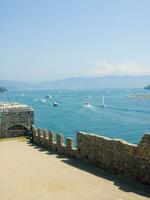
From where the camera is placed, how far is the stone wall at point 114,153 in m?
17.1

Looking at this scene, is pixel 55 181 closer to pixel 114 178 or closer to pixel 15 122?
pixel 114 178

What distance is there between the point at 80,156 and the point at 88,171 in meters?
2.73

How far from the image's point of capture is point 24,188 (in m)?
17.4

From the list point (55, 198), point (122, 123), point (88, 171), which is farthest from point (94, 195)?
point (122, 123)

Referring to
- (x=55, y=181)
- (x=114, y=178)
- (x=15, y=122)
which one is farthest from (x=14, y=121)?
(x=114, y=178)

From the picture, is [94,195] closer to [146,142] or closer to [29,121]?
[146,142]

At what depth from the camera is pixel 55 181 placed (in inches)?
720

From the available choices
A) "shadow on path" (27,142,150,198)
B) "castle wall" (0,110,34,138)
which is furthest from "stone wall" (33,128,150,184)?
"castle wall" (0,110,34,138)

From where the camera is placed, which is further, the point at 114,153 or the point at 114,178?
the point at 114,153

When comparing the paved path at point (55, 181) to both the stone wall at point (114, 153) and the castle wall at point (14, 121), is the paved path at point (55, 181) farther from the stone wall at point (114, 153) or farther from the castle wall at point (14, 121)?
the castle wall at point (14, 121)

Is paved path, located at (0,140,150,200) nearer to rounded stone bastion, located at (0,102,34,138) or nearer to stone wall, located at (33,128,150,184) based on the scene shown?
stone wall, located at (33,128,150,184)

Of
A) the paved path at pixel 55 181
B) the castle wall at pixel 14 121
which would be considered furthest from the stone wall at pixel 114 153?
the castle wall at pixel 14 121

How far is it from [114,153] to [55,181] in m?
2.96

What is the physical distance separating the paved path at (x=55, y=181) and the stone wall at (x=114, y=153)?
59 cm
